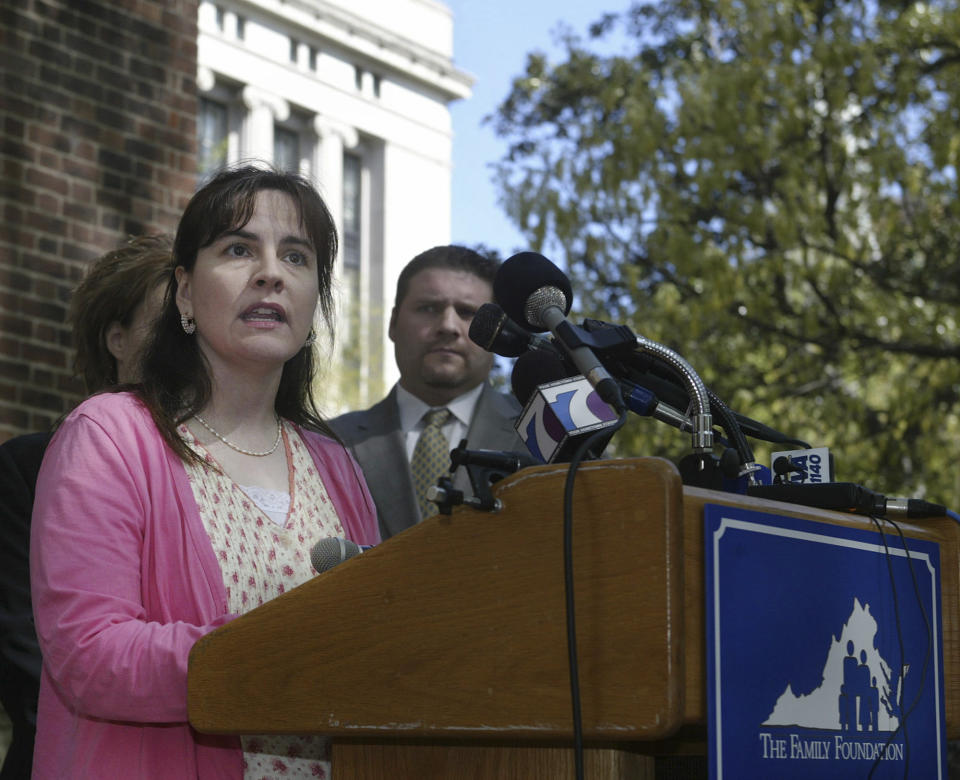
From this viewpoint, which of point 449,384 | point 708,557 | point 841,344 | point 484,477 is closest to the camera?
point 708,557

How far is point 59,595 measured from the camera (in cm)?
185

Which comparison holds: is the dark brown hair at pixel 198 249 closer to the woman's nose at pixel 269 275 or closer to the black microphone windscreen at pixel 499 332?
the woman's nose at pixel 269 275

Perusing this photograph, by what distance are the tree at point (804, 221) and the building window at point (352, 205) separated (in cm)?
2364

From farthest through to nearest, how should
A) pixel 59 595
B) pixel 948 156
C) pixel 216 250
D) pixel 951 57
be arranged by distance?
pixel 951 57 < pixel 948 156 < pixel 216 250 < pixel 59 595

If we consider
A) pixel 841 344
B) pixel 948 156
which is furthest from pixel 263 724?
pixel 841 344

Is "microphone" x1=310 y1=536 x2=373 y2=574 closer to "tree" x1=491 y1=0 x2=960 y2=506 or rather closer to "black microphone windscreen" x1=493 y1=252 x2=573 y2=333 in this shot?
A: "black microphone windscreen" x1=493 y1=252 x2=573 y2=333

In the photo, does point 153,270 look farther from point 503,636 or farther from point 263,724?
point 503,636

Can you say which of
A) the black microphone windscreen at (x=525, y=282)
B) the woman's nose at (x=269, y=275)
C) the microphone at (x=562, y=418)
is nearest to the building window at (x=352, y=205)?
the woman's nose at (x=269, y=275)

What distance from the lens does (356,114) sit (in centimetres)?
3234

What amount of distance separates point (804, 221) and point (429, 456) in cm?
457

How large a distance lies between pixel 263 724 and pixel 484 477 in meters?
0.46

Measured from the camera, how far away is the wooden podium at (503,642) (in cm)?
142

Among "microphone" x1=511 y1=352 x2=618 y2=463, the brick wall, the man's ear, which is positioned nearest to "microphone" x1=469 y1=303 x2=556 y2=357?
"microphone" x1=511 y1=352 x2=618 y2=463

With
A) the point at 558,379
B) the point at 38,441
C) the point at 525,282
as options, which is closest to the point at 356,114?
the point at 38,441
